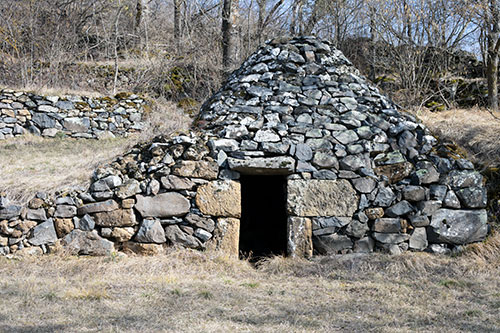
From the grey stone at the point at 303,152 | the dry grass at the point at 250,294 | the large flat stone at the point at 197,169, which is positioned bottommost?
the dry grass at the point at 250,294

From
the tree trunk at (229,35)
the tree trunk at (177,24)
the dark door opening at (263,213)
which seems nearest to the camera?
the dark door opening at (263,213)

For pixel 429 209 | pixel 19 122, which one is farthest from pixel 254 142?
pixel 19 122

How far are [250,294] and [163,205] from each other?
1.78 metres

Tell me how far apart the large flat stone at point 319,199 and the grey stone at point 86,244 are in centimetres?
237

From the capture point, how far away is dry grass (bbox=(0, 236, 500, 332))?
370 cm

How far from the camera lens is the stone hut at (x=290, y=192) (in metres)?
5.63

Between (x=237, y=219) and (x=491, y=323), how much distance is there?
3.10 m

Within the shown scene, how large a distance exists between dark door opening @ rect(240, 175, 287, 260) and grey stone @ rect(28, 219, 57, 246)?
3003 mm

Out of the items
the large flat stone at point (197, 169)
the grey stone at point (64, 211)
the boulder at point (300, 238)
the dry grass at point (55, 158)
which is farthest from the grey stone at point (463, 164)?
the grey stone at point (64, 211)

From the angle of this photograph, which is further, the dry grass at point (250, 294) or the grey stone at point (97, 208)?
the grey stone at point (97, 208)

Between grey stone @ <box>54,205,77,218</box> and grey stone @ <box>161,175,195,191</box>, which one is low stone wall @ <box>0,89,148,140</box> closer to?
grey stone @ <box>54,205,77,218</box>

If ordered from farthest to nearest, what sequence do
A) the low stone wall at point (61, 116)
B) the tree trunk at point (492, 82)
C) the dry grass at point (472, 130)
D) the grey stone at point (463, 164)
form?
the low stone wall at point (61, 116) < the tree trunk at point (492, 82) < the dry grass at point (472, 130) < the grey stone at point (463, 164)

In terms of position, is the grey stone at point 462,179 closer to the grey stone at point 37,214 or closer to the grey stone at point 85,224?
the grey stone at point 85,224

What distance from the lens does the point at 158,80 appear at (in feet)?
→ 42.4
